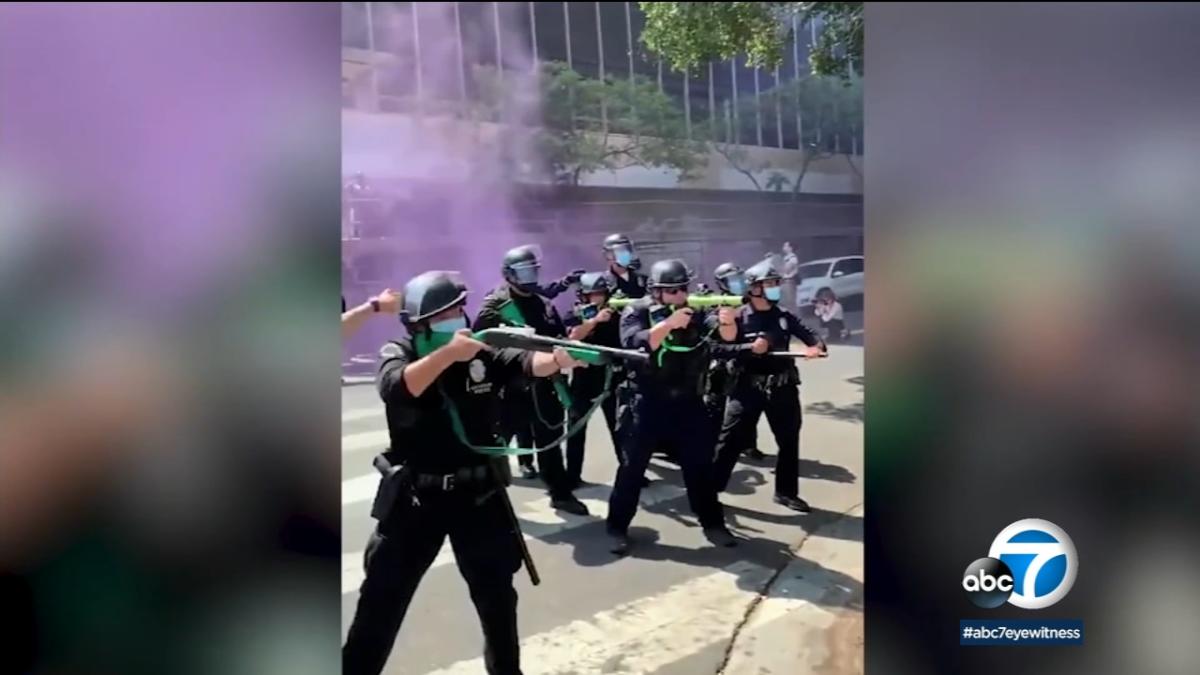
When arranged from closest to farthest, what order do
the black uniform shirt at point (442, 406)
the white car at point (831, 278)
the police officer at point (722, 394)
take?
the black uniform shirt at point (442, 406), the white car at point (831, 278), the police officer at point (722, 394)

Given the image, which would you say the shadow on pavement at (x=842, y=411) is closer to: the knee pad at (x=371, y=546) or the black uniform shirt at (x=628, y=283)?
the black uniform shirt at (x=628, y=283)

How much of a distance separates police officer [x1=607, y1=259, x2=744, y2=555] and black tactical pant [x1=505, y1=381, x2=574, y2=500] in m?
0.16

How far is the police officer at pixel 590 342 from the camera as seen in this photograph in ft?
7.06

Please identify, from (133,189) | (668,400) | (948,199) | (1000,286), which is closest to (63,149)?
(133,189)

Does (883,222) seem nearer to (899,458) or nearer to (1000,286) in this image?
(1000,286)

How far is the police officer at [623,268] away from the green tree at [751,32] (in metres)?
0.48

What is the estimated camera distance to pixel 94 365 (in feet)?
6.87

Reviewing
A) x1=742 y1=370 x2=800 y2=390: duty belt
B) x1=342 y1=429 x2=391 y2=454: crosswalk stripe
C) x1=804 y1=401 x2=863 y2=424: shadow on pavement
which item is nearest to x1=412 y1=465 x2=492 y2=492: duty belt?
x1=342 y1=429 x2=391 y2=454: crosswalk stripe

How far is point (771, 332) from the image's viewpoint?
2234 millimetres

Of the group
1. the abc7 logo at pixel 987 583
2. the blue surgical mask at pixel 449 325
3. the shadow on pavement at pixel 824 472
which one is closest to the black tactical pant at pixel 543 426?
the blue surgical mask at pixel 449 325

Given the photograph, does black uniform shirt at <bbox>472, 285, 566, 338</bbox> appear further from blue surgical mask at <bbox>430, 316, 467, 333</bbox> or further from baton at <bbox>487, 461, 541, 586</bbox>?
baton at <bbox>487, 461, 541, 586</bbox>

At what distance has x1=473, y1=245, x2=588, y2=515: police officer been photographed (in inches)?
81.8

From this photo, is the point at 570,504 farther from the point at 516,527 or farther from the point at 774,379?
the point at 774,379

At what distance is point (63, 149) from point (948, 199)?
2.28 meters
